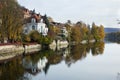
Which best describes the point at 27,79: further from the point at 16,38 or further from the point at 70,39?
the point at 70,39

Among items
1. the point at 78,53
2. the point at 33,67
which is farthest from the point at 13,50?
the point at 33,67

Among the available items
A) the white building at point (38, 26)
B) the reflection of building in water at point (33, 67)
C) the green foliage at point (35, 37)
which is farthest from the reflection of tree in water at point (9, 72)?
the white building at point (38, 26)

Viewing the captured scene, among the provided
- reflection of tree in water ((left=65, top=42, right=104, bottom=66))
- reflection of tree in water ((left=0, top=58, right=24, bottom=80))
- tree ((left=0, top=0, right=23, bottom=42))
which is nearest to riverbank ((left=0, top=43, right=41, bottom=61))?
tree ((left=0, top=0, right=23, bottom=42))

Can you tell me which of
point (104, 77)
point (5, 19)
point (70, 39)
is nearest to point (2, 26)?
point (5, 19)

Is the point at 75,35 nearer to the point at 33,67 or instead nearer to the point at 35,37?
the point at 35,37

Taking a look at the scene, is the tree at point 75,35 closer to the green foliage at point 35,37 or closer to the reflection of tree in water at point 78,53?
the reflection of tree in water at point 78,53

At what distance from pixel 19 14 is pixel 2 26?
4.04 meters

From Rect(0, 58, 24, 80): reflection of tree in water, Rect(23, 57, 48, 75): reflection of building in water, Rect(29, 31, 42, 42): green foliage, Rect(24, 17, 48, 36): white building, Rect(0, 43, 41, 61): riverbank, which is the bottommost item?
Rect(23, 57, 48, 75): reflection of building in water

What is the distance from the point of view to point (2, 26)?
164 feet

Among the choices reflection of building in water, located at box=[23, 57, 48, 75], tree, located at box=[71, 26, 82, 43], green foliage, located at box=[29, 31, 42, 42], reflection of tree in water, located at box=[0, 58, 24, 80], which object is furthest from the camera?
tree, located at box=[71, 26, 82, 43]

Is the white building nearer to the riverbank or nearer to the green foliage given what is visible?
the green foliage

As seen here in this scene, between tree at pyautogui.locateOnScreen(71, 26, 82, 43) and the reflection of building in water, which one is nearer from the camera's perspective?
the reflection of building in water

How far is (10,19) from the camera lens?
2021 inches

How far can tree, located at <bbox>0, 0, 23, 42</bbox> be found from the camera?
50719mm
